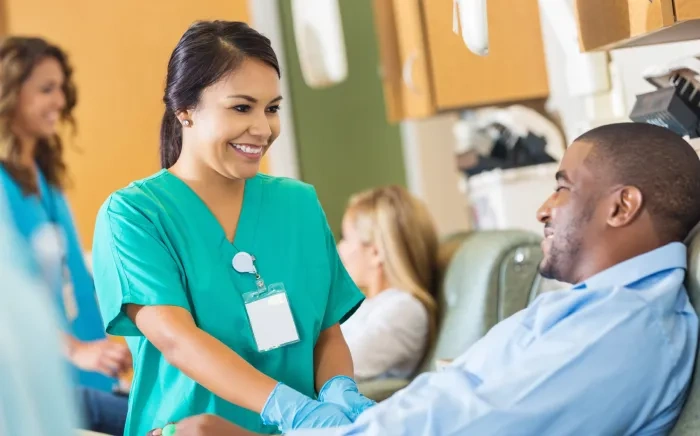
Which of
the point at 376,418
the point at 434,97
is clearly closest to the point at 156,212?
the point at 376,418

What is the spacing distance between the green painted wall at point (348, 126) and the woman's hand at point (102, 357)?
1.82m

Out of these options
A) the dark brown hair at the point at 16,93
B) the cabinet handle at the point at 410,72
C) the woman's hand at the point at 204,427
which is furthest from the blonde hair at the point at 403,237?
the woman's hand at the point at 204,427

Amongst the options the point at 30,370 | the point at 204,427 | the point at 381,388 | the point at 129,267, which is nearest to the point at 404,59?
the point at 381,388

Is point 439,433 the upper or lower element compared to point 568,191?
lower

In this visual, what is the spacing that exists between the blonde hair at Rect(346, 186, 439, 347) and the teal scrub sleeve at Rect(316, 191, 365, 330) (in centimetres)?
98

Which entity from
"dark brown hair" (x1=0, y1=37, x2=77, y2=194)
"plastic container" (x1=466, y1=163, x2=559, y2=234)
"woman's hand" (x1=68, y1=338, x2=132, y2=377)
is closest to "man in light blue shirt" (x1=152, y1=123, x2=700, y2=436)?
"woman's hand" (x1=68, y1=338, x2=132, y2=377)

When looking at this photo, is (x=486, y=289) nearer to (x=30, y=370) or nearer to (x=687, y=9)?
(x=687, y=9)

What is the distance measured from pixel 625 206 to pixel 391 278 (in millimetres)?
1238

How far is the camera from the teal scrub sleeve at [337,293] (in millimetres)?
1676

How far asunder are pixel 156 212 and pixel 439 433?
1.72 ft

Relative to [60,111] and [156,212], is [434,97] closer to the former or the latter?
[60,111]

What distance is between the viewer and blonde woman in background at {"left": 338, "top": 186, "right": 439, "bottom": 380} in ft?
8.55

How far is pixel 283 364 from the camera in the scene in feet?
5.17

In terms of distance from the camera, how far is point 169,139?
1634mm
